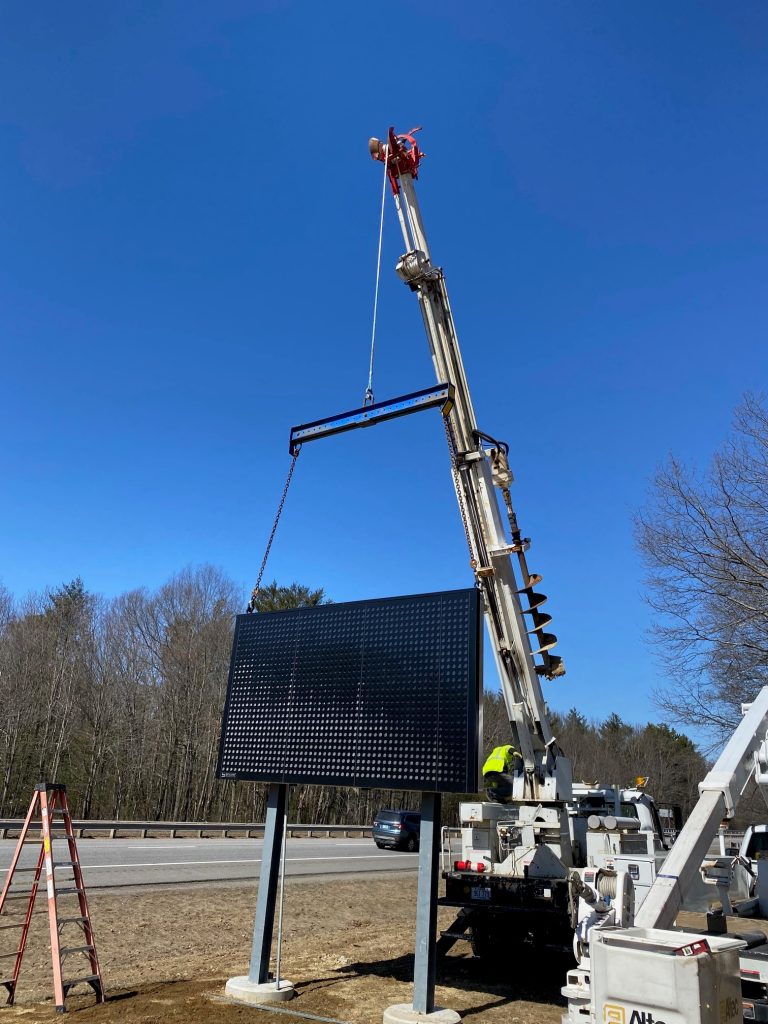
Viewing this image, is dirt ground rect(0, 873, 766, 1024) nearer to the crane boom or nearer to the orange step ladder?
the orange step ladder

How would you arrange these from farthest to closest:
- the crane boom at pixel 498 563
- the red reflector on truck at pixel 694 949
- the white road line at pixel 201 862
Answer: the white road line at pixel 201 862
the crane boom at pixel 498 563
the red reflector on truck at pixel 694 949

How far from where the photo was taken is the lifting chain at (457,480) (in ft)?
32.3

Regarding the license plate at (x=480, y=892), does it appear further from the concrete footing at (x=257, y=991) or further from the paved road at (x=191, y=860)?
the paved road at (x=191, y=860)

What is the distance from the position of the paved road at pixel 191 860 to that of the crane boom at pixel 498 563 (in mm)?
8570

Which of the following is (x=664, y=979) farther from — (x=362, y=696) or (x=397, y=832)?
(x=397, y=832)

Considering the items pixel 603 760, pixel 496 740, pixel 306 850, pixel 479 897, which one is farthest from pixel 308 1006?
pixel 603 760

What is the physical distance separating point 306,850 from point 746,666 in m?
15.2

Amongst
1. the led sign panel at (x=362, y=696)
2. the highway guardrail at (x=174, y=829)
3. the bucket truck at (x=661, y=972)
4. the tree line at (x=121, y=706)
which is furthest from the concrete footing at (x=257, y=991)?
the tree line at (x=121, y=706)

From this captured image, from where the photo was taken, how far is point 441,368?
10.6 m

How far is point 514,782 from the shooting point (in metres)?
9.41

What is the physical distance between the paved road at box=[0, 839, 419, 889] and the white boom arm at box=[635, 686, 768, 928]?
451 inches

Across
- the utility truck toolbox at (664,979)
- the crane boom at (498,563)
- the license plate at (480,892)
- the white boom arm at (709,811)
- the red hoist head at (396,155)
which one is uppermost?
the red hoist head at (396,155)

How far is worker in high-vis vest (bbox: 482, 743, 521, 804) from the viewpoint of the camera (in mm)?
9797

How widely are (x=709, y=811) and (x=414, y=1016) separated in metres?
2.86
